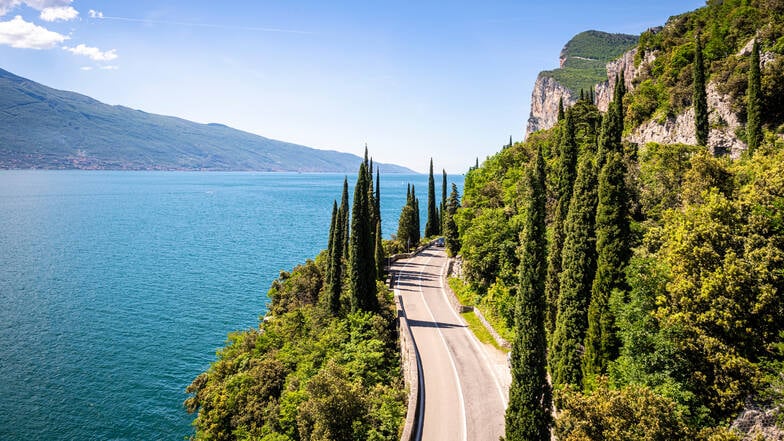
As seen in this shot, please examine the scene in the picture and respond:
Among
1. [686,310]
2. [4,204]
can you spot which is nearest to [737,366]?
[686,310]

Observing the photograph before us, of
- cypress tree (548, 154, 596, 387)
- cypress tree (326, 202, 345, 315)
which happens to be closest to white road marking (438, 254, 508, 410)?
cypress tree (548, 154, 596, 387)

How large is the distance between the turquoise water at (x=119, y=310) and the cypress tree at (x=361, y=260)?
54.5 feet

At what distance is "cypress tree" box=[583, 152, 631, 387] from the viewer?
20484 millimetres

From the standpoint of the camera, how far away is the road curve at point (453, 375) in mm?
21062

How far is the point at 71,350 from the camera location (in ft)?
135

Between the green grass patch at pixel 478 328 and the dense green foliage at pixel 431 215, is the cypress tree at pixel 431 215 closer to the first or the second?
the dense green foliage at pixel 431 215

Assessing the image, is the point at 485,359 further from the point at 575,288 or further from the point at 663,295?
the point at 663,295

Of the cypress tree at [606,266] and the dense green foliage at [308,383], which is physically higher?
the cypress tree at [606,266]

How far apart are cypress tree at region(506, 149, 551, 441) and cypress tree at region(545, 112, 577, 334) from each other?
735cm

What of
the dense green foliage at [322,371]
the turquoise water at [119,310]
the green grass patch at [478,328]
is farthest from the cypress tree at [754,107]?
the turquoise water at [119,310]

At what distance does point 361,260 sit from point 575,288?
1789 cm

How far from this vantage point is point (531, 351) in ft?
59.5

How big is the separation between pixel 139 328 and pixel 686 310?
51.2 meters

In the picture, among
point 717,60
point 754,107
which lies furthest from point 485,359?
point 717,60
